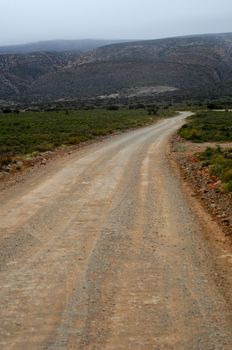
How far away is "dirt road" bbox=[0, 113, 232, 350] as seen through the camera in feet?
18.7

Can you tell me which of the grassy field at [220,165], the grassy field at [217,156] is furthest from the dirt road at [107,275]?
the grassy field at [217,156]

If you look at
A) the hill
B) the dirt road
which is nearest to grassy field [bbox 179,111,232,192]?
the dirt road

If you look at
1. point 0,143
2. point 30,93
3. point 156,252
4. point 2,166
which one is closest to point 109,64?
point 30,93

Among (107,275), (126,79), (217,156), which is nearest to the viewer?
(107,275)

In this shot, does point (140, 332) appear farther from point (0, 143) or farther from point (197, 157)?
point (0, 143)

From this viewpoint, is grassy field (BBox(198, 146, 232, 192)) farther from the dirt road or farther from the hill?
the hill

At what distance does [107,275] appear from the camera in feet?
25.2

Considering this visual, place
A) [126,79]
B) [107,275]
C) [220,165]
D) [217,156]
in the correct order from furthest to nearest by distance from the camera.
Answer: [126,79] < [217,156] < [220,165] < [107,275]

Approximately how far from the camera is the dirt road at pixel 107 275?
5.70 meters

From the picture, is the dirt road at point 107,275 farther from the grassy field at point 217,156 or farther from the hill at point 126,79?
the hill at point 126,79

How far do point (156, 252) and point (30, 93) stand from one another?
156924 millimetres

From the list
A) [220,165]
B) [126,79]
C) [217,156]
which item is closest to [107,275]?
[220,165]

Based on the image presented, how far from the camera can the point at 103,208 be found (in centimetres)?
1302

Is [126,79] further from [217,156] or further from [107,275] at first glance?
[107,275]
